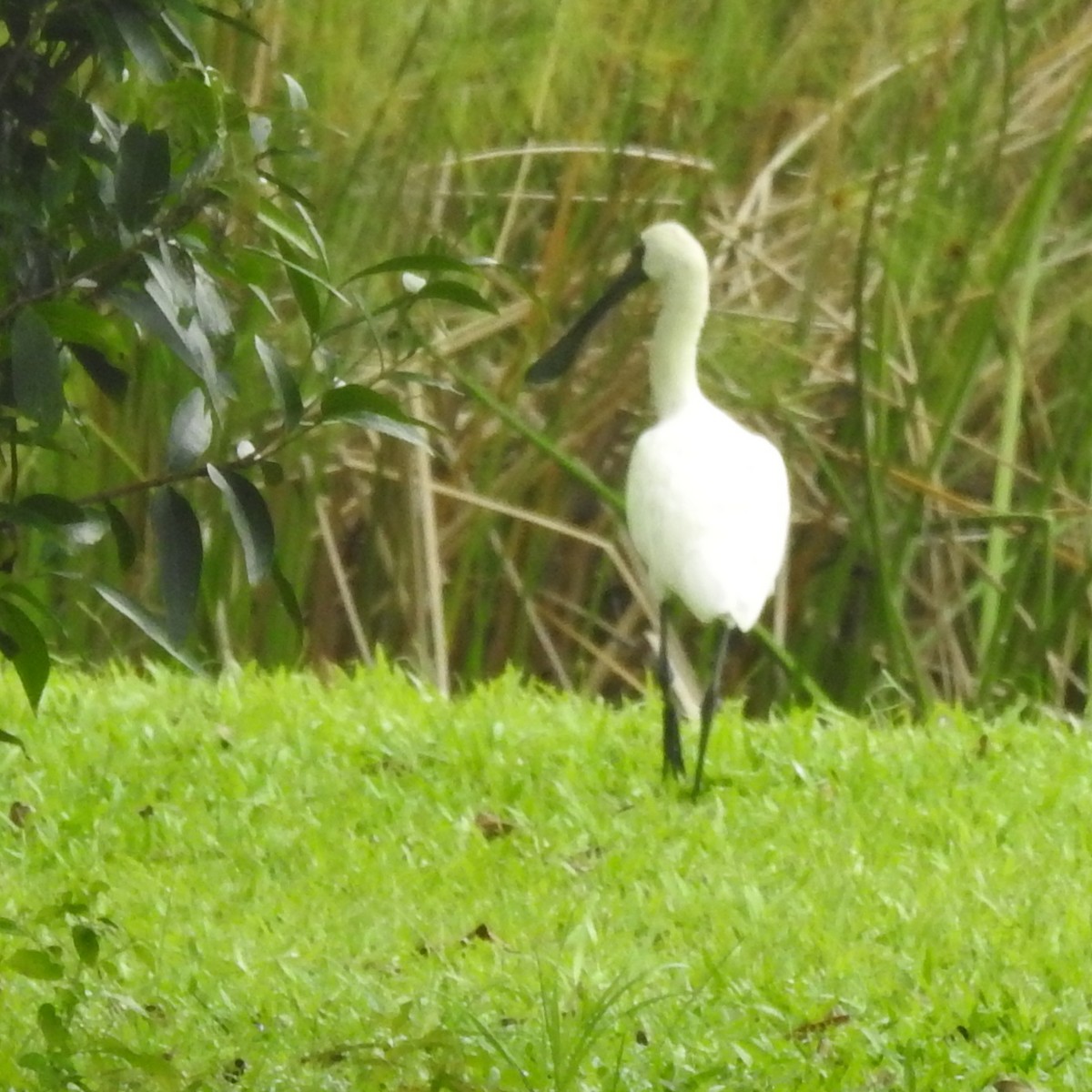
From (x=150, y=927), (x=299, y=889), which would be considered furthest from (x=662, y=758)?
(x=150, y=927)

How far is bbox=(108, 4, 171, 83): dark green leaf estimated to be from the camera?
2086 millimetres

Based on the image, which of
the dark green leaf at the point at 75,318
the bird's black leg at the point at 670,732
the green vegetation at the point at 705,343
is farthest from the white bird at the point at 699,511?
the dark green leaf at the point at 75,318

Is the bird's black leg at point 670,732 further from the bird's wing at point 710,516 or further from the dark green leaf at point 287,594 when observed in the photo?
the dark green leaf at point 287,594

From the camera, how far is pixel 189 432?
224 cm

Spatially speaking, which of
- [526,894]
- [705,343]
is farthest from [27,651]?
[705,343]

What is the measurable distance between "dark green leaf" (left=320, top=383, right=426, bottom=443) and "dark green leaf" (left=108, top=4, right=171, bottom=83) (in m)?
0.34

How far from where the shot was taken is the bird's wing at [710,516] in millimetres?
4355

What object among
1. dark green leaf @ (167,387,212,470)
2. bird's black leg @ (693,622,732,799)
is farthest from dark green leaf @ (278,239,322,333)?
bird's black leg @ (693,622,732,799)

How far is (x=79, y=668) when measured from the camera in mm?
5594

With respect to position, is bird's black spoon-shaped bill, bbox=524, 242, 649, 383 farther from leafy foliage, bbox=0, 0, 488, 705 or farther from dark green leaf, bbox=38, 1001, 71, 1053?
dark green leaf, bbox=38, 1001, 71, 1053

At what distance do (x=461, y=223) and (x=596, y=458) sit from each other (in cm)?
72

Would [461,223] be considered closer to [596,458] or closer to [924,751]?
[596,458]

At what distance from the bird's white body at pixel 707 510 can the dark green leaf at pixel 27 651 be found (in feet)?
7.12

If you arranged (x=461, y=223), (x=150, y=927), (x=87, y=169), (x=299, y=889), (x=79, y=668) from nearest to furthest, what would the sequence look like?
(x=87, y=169) < (x=150, y=927) < (x=299, y=889) < (x=79, y=668) < (x=461, y=223)
